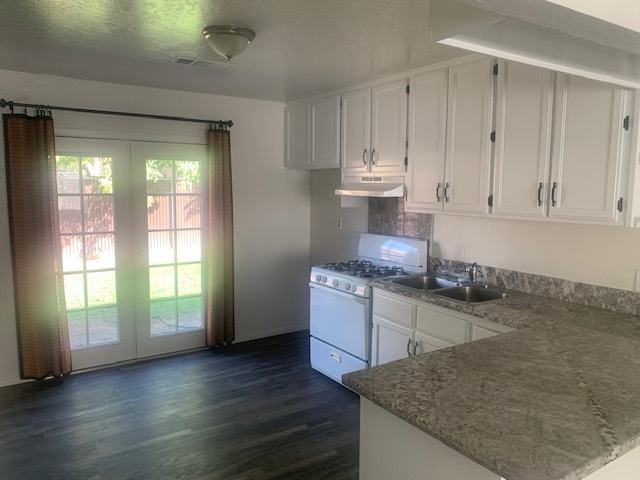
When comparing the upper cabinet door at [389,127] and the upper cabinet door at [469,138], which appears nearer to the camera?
the upper cabinet door at [469,138]

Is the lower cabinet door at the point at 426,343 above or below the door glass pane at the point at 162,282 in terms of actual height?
below

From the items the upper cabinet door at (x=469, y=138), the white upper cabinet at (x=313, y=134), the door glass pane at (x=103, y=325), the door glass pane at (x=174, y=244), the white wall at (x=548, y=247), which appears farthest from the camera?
the door glass pane at (x=174, y=244)

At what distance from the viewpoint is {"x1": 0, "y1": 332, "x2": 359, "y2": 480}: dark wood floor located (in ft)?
9.04

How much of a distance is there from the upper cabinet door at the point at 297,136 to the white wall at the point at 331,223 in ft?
1.16

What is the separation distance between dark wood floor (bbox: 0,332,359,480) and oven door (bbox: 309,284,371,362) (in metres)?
0.37

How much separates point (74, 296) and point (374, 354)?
2589 millimetres

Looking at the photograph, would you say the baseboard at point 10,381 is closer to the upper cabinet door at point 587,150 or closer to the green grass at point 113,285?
the green grass at point 113,285

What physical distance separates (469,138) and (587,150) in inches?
30.6

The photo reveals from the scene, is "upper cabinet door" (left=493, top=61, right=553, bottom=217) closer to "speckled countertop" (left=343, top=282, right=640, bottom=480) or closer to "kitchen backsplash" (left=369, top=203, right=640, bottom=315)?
"kitchen backsplash" (left=369, top=203, right=640, bottom=315)

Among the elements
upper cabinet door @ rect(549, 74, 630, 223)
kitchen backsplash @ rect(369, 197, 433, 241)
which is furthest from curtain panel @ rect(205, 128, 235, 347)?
upper cabinet door @ rect(549, 74, 630, 223)

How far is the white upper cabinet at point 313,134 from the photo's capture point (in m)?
4.27

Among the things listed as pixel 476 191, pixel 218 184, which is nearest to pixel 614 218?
pixel 476 191

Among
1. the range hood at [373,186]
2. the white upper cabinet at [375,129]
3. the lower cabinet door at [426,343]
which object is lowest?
the lower cabinet door at [426,343]

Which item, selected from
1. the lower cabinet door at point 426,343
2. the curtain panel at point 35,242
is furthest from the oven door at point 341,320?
the curtain panel at point 35,242
